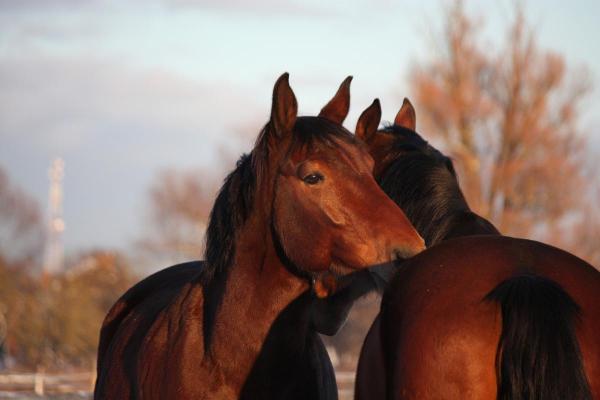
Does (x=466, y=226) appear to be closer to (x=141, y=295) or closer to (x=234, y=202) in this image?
(x=234, y=202)

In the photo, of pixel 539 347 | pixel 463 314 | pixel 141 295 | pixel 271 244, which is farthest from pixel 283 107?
pixel 141 295

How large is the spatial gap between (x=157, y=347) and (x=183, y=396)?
0.39 m

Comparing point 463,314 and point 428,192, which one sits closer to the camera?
point 463,314

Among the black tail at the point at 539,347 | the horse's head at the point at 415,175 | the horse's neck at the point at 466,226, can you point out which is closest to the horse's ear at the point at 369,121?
the horse's head at the point at 415,175

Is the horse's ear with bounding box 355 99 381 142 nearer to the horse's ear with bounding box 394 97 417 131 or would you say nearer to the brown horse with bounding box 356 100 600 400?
the horse's ear with bounding box 394 97 417 131

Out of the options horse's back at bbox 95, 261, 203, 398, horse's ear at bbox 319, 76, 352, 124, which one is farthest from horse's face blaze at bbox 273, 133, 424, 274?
horse's back at bbox 95, 261, 203, 398

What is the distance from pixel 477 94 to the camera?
24016mm

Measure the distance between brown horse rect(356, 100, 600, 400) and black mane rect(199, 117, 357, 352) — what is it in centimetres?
76

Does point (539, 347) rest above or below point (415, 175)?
below

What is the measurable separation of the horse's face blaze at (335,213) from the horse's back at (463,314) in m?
0.29

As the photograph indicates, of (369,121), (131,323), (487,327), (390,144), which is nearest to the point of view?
(487,327)

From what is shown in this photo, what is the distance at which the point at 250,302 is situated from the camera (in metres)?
4.21

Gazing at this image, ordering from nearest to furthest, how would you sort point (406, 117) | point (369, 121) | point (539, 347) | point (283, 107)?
point (539, 347) → point (283, 107) → point (369, 121) → point (406, 117)

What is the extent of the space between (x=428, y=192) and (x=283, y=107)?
0.87 m
